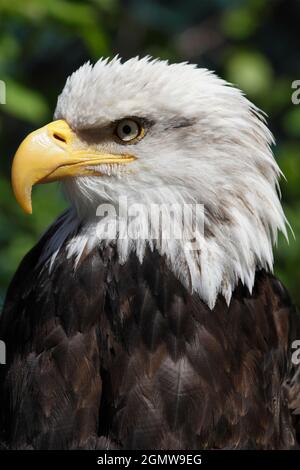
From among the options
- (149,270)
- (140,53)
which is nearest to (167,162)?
(149,270)

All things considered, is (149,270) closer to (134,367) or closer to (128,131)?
(134,367)

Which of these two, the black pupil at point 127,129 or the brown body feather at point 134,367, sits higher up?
the black pupil at point 127,129

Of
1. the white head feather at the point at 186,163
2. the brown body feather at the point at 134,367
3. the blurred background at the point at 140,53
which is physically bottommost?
the brown body feather at the point at 134,367

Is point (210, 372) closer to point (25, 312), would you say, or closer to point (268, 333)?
point (268, 333)

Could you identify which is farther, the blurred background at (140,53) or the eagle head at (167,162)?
the blurred background at (140,53)

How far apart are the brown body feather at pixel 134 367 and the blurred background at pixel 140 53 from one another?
5.79ft

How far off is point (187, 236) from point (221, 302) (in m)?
0.26

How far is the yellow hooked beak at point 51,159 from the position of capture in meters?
3.69

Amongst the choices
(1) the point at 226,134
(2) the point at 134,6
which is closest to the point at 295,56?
(2) the point at 134,6

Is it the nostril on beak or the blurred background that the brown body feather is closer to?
the nostril on beak

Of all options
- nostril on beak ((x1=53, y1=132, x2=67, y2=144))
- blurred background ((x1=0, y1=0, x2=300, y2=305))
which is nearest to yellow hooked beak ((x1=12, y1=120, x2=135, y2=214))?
nostril on beak ((x1=53, y1=132, x2=67, y2=144))

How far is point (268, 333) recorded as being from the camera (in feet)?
12.9

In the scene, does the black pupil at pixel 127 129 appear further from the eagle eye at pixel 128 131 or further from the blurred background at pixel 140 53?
the blurred background at pixel 140 53

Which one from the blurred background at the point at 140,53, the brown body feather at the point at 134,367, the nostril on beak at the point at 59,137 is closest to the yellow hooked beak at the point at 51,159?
the nostril on beak at the point at 59,137
